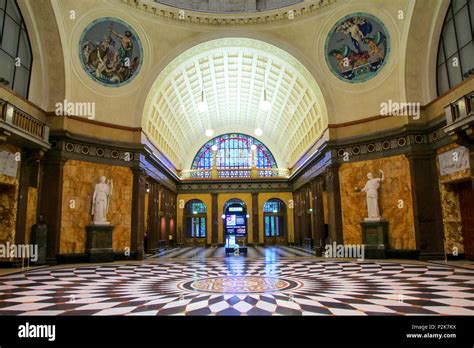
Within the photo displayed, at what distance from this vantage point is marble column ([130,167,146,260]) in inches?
585

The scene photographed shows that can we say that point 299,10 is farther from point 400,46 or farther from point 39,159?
point 39,159

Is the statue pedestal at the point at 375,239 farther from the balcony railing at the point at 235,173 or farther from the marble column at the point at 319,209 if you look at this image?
the balcony railing at the point at 235,173

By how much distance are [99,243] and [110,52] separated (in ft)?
26.8

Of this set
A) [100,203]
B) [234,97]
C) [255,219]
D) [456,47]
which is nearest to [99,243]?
[100,203]

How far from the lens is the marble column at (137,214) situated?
14.9 meters

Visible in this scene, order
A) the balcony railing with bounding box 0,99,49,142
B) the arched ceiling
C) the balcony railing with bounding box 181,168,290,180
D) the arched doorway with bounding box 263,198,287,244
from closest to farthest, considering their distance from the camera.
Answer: the balcony railing with bounding box 0,99,49,142 < the arched ceiling < the arched doorway with bounding box 263,198,287,244 < the balcony railing with bounding box 181,168,290,180

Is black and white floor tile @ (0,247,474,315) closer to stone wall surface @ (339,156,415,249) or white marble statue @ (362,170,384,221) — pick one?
stone wall surface @ (339,156,415,249)

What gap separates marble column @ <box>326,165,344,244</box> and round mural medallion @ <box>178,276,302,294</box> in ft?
24.2

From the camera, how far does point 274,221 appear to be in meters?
29.0

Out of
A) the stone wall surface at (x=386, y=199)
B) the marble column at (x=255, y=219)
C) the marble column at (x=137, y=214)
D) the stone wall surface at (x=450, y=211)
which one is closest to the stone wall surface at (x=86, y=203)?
the marble column at (x=137, y=214)

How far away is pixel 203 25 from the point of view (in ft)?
53.8

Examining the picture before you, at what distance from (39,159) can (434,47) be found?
1540 cm

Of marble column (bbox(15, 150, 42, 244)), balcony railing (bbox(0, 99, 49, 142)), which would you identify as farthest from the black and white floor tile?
balcony railing (bbox(0, 99, 49, 142))

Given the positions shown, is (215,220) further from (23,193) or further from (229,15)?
(23,193)
